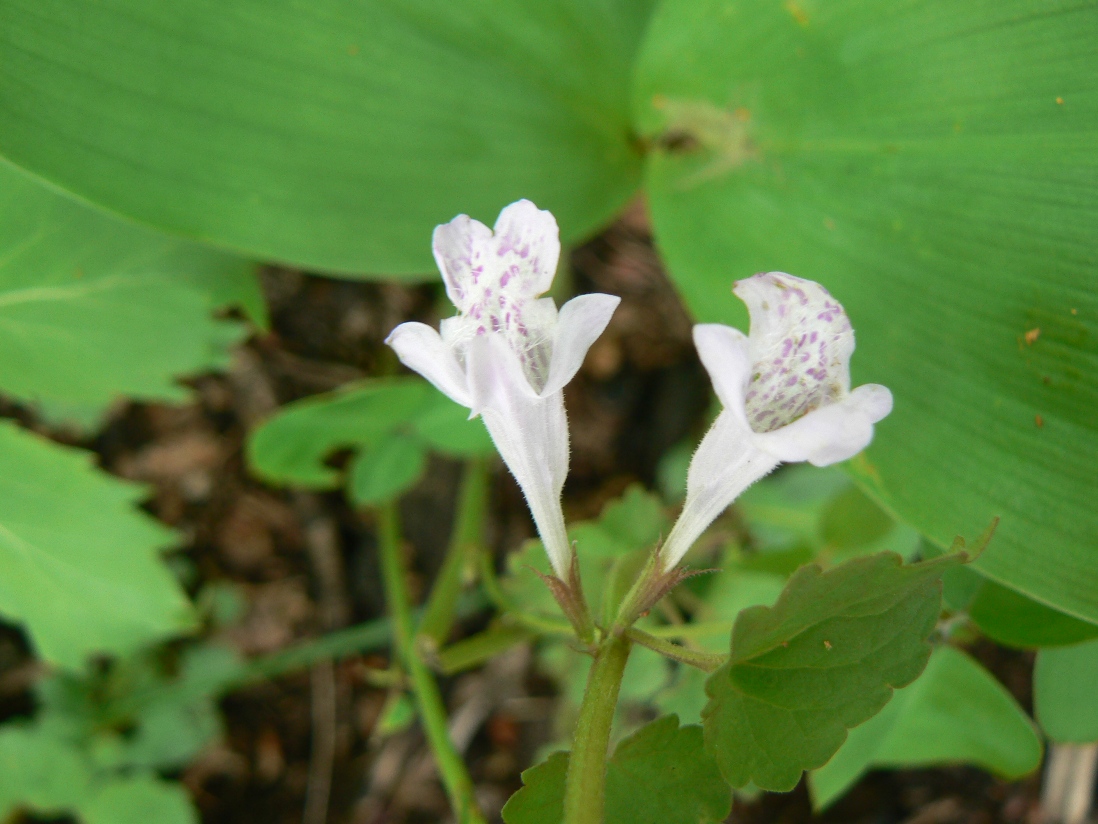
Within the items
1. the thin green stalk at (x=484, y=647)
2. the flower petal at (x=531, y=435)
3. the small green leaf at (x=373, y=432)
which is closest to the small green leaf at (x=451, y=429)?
the small green leaf at (x=373, y=432)

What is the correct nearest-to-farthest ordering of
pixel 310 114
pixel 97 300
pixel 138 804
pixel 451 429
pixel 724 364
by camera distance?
pixel 724 364, pixel 310 114, pixel 97 300, pixel 451 429, pixel 138 804

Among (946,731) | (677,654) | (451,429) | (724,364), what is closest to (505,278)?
(724,364)

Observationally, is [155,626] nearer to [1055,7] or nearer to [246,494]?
[246,494]

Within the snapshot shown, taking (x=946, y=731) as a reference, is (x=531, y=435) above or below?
above

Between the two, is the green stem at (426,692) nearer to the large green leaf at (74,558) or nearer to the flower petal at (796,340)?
the large green leaf at (74,558)

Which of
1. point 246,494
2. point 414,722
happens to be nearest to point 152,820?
point 414,722

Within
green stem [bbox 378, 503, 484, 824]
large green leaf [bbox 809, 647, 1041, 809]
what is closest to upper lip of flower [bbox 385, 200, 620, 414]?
green stem [bbox 378, 503, 484, 824]

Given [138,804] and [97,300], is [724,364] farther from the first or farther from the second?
[138,804]

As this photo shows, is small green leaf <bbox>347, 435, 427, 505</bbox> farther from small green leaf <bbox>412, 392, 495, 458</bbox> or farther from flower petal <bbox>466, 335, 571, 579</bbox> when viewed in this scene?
flower petal <bbox>466, 335, 571, 579</bbox>
